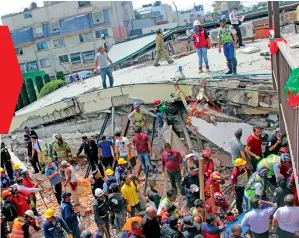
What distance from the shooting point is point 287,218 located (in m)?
5.66

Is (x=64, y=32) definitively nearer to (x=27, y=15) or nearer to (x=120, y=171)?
(x=27, y=15)

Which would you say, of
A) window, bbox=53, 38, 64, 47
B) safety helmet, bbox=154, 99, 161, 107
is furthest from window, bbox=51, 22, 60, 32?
safety helmet, bbox=154, 99, 161, 107

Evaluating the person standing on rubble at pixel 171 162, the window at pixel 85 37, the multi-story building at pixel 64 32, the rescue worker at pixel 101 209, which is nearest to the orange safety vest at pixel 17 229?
the rescue worker at pixel 101 209

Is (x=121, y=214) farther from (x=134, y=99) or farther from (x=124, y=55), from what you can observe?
(x=124, y=55)

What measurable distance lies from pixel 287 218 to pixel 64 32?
42.3 meters

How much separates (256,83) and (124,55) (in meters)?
11.4

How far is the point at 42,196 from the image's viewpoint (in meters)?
10.7

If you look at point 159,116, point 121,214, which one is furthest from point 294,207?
point 159,116

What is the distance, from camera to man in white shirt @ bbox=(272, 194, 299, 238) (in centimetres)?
559

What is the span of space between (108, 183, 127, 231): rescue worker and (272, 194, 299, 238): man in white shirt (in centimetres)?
276

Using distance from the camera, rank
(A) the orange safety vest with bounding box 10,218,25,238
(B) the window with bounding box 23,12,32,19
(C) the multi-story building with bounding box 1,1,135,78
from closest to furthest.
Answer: (A) the orange safety vest with bounding box 10,218,25,238 → (C) the multi-story building with bounding box 1,1,135,78 → (B) the window with bounding box 23,12,32,19

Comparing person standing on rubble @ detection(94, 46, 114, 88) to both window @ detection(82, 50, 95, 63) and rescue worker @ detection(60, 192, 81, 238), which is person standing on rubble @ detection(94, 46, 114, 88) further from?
window @ detection(82, 50, 95, 63)

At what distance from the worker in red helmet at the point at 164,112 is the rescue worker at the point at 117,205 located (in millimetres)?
3577

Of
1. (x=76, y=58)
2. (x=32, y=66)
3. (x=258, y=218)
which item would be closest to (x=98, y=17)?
(x=76, y=58)
